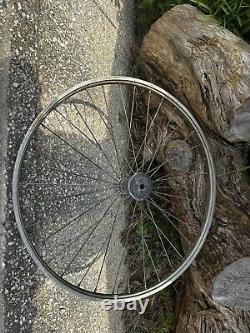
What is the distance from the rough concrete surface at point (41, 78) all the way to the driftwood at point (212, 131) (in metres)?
0.23

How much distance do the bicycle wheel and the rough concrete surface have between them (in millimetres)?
60

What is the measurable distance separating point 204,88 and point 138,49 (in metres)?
0.51

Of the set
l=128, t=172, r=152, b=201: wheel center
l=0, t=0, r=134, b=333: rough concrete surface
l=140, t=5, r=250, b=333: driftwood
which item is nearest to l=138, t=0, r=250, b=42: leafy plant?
l=140, t=5, r=250, b=333: driftwood

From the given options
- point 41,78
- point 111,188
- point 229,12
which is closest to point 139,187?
point 111,188

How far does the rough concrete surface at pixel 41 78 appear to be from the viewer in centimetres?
162

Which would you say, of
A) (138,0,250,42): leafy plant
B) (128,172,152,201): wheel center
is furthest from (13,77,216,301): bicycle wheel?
(138,0,250,42): leafy plant

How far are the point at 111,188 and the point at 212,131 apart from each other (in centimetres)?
43

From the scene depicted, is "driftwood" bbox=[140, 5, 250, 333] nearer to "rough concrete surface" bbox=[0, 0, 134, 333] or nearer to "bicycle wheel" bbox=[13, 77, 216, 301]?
"bicycle wheel" bbox=[13, 77, 216, 301]

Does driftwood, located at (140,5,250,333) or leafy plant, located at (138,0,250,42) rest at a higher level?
leafy plant, located at (138,0,250,42)

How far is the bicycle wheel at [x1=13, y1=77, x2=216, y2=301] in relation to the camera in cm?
171

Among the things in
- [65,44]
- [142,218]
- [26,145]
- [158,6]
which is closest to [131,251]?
[142,218]

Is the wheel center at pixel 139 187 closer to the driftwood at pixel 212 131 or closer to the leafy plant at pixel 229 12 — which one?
the driftwood at pixel 212 131

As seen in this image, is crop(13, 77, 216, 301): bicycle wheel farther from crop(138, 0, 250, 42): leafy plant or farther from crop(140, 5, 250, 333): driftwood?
crop(138, 0, 250, 42): leafy plant

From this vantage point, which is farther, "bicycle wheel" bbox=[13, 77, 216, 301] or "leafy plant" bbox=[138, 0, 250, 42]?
→ "leafy plant" bbox=[138, 0, 250, 42]
